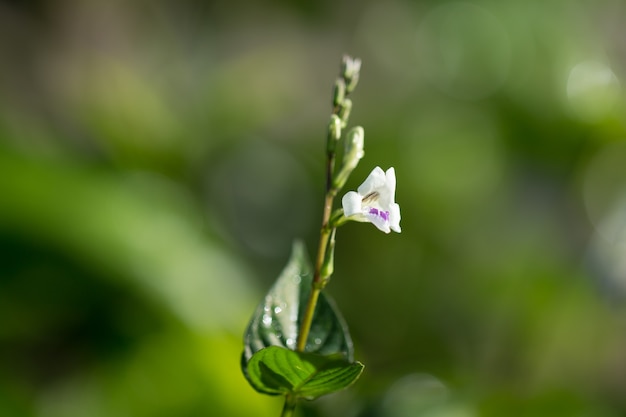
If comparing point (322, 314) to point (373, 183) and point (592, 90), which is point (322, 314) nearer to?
point (373, 183)

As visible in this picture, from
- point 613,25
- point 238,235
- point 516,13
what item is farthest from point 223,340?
point 613,25

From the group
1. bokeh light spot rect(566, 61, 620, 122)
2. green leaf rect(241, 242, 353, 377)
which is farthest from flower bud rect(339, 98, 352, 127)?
bokeh light spot rect(566, 61, 620, 122)

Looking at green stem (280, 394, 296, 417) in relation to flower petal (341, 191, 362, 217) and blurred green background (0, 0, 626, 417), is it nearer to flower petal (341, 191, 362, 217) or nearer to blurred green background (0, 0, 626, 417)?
flower petal (341, 191, 362, 217)

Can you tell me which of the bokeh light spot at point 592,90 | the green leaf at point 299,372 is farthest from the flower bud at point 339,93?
the bokeh light spot at point 592,90

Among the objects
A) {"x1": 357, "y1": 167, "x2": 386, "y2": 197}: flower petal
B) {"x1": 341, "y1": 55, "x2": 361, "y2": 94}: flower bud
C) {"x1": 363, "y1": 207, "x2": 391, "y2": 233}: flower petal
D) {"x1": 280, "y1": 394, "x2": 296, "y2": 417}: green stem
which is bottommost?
{"x1": 280, "y1": 394, "x2": 296, "y2": 417}: green stem

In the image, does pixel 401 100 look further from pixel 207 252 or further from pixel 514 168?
pixel 207 252

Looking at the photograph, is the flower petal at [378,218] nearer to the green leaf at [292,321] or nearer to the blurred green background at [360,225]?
the green leaf at [292,321]

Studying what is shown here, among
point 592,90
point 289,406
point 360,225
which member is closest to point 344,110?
point 289,406
